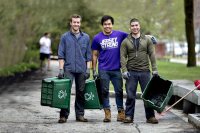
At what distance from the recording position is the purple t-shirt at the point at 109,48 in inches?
408

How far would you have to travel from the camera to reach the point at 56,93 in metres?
10.2

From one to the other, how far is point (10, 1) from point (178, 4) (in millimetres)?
49161

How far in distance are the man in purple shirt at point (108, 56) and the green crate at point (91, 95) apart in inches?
5.0

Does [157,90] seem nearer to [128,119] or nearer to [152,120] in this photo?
[152,120]

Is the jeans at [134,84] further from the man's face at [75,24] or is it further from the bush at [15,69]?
the bush at [15,69]

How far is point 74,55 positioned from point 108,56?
61 cm

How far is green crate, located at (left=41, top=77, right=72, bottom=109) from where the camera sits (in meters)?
10.1

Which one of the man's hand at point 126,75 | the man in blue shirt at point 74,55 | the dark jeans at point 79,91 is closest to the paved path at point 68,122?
the dark jeans at point 79,91

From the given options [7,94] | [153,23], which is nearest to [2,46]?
[7,94]

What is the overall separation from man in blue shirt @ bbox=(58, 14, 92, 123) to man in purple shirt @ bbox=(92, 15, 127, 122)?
0.60 feet

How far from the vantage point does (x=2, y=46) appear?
76.8 feet

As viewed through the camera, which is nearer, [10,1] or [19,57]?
[10,1]

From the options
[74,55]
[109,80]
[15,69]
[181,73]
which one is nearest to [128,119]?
[109,80]

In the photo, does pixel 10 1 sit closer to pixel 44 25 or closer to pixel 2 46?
pixel 2 46
